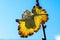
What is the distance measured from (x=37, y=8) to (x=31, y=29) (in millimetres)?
1175

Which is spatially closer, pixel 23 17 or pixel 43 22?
pixel 43 22

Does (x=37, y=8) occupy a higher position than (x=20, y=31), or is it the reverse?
(x=37, y=8)

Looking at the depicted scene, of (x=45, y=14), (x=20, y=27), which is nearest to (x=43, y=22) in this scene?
(x=45, y=14)

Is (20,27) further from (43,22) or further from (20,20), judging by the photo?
(43,22)

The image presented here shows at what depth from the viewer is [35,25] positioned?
11250 mm

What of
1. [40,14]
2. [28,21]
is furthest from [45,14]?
[28,21]

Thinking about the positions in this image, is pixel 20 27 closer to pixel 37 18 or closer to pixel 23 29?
pixel 23 29

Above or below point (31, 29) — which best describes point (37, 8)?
above

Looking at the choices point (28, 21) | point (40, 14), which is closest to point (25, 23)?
point (28, 21)

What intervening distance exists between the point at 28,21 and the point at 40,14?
0.81 meters

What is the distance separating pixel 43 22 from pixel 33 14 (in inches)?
37.4

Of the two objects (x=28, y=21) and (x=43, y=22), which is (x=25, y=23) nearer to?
(x=28, y=21)

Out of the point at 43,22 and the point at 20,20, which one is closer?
the point at 43,22

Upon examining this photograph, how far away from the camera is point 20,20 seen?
38.1 feet
